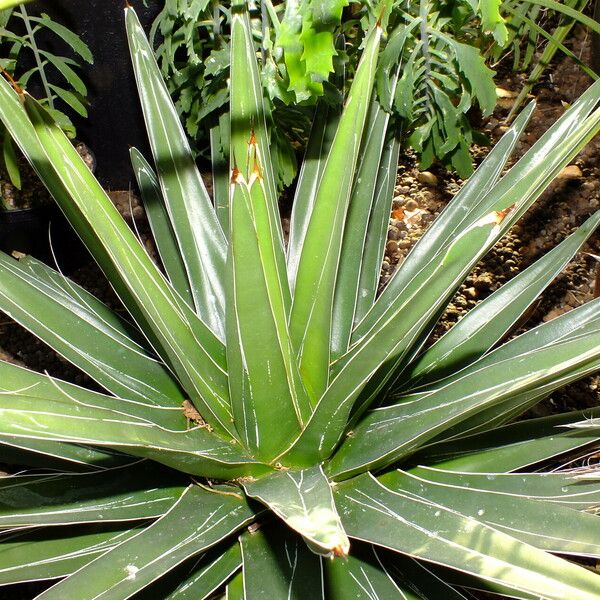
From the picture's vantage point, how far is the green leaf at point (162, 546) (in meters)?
0.74

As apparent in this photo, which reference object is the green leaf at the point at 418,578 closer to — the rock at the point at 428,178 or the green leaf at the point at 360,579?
the green leaf at the point at 360,579

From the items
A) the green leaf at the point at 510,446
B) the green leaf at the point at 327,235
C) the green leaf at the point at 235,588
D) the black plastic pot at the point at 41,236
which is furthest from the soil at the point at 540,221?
the black plastic pot at the point at 41,236

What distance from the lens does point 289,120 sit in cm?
141

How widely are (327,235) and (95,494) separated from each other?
0.47 meters

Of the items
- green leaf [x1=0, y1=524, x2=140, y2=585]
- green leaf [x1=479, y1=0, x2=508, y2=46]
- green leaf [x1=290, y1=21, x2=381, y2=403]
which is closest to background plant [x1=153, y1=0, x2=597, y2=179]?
green leaf [x1=479, y1=0, x2=508, y2=46]

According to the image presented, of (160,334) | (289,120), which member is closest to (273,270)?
(160,334)

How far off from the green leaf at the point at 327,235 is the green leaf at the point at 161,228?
0.32 meters

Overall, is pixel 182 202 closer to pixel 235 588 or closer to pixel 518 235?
pixel 235 588

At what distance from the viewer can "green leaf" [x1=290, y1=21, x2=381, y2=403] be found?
0.84 m

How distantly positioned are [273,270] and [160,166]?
1.29 ft

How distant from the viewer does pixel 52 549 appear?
912mm

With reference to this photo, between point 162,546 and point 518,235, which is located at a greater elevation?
point 518,235

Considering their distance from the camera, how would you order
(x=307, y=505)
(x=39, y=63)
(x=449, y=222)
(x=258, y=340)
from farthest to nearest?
(x=39, y=63) → (x=449, y=222) → (x=258, y=340) → (x=307, y=505)

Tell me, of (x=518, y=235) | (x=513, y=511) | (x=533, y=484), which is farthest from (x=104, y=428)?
(x=518, y=235)
